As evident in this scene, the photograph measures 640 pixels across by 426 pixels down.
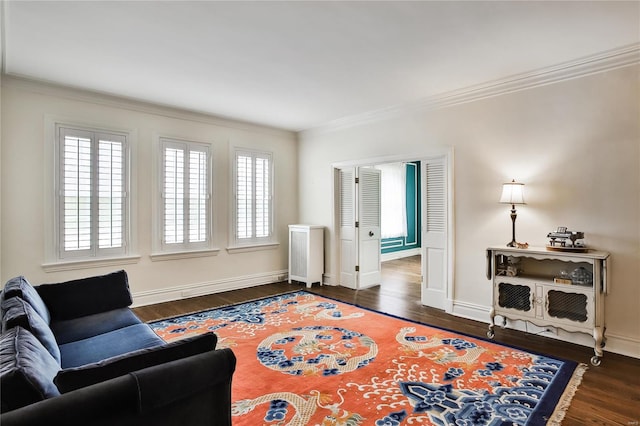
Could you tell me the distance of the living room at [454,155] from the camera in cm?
321

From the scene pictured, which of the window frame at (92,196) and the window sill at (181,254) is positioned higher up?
the window frame at (92,196)

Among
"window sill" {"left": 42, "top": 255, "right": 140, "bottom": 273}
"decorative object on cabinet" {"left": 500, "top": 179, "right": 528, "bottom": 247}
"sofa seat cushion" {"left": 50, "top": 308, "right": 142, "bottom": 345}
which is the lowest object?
"sofa seat cushion" {"left": 50, "top": 308, "right": 142, "bottom": 345}

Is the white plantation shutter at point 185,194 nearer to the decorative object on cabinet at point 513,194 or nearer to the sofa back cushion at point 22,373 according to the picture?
the sofa back cushion at point 22,373

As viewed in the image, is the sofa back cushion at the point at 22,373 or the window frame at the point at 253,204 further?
the window frame at the point at 253,204

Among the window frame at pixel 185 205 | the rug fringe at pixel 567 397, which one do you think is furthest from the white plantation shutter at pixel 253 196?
the rug fringe at pixel 567 397

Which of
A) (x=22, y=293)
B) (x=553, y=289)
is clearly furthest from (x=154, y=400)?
(x=553, y=289)

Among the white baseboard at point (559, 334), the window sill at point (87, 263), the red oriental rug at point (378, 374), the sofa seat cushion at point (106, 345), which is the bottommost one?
the red oriental rug at point (378, 374)

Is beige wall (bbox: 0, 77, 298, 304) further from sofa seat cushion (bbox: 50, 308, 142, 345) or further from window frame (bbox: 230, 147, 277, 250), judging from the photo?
sofa seat cushion (bbox: 50, 308, 142, 345)

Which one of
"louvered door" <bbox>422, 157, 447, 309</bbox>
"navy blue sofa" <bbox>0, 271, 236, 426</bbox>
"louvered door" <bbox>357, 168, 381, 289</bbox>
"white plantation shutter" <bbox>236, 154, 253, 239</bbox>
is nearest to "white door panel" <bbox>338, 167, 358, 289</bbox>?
"louvered door" <bbox>357, 168, 381, 289</bbox>

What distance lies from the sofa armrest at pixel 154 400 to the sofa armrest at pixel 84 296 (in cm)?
205

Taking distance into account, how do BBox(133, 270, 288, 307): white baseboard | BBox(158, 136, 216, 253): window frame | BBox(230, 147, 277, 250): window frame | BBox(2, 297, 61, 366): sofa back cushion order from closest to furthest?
BBox(2, 297, 61, 366): sofa back cushion → BBox(133, 270, 288, 307): white baseboard → BBox(158, 136, 216, 253): window frame → BBox(230, 147, 277, 250): window frame

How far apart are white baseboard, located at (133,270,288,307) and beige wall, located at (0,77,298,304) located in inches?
0.6

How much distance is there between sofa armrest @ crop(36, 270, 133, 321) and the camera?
9.37 ft

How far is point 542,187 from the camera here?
12.0 ft
